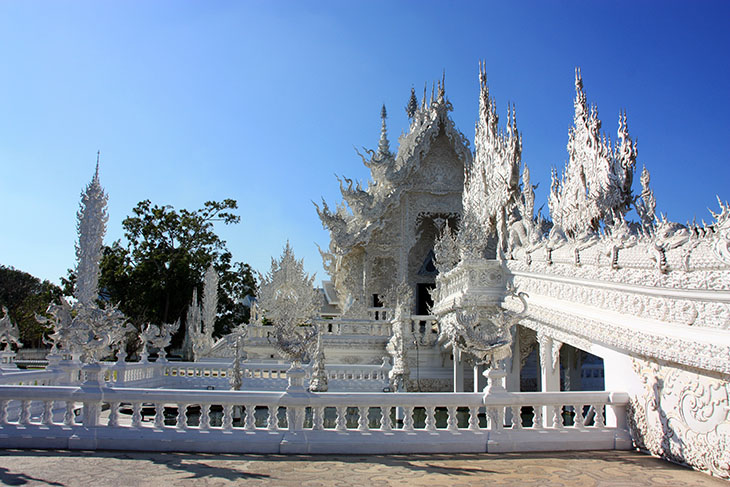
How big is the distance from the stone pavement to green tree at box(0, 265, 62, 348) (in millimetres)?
26635

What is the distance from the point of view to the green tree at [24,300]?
29547mm

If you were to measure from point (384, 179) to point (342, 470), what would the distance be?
16.6 meters

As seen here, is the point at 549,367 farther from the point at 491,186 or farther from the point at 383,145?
the point at 383,145

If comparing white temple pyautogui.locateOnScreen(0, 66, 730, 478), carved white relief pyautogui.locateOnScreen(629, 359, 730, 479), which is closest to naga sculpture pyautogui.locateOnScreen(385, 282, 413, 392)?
white temple pyautogui.locateOnScreen(0, 66, 730, 478)

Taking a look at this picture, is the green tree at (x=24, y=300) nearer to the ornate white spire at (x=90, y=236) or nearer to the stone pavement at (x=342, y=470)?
the ornate white spire at (x=90, y=236)

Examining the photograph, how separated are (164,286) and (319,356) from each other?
16.4 m

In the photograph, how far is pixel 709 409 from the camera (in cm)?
384

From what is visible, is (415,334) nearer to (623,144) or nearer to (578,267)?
(623,144)

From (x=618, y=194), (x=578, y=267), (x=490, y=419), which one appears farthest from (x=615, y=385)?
(x=618, y=194)

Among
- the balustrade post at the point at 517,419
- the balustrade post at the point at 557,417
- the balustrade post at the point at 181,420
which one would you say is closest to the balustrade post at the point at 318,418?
the balustrade post at the point at 181,420

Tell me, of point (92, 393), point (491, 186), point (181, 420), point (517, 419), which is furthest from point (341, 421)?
point (491, 186)

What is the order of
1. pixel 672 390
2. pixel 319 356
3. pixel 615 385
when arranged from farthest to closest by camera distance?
pixel 319 356 < pixel 615 385 < pixel 672 390

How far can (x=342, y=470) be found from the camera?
13.5 ft

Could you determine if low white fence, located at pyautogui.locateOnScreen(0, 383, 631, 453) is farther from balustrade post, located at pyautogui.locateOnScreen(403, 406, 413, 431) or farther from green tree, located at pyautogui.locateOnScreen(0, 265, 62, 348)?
green tree, located at pyautogui.locateOnScreen(0, 265, 62, 348)
